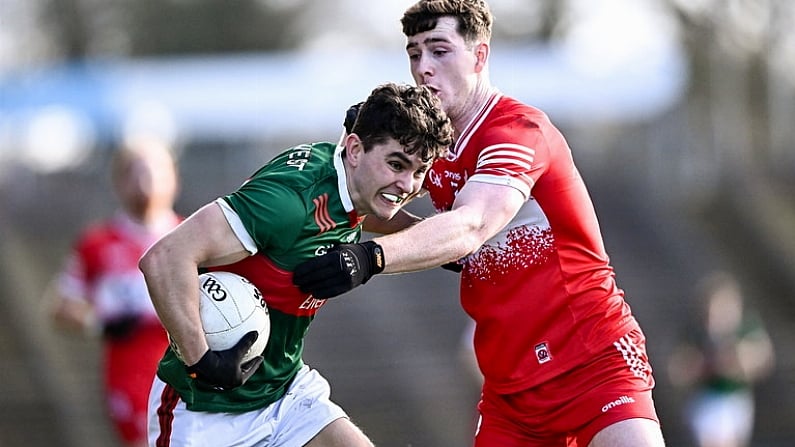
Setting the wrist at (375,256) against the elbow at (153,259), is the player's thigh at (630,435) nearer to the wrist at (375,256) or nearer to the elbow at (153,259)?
the wrist at (375,256)

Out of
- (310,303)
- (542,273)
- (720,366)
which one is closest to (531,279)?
(542,273)

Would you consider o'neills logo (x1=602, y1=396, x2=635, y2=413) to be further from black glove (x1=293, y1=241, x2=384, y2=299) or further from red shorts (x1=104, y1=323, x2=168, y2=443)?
red shorts (x1=104, y1=323, x2=168, y2=443)

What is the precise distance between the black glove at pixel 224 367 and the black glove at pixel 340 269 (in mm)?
Result: 321

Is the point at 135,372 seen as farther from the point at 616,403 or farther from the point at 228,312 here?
the point at 616,403

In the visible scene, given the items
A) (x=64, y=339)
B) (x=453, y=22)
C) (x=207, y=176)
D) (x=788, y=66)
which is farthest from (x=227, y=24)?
(x=453, y=22)

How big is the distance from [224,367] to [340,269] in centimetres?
57

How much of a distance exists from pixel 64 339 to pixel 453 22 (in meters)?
12.2

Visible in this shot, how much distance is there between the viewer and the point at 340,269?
409 cm

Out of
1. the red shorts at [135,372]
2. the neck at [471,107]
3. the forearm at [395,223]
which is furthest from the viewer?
the red shorts at [135,372]

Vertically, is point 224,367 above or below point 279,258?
below

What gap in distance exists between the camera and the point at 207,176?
21.6 metres

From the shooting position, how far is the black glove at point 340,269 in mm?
4094

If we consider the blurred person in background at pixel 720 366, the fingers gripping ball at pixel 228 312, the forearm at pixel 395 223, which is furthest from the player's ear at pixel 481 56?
the blurred person in background at pixel 720 366

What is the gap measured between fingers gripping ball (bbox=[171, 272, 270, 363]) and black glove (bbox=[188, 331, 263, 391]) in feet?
0.10
